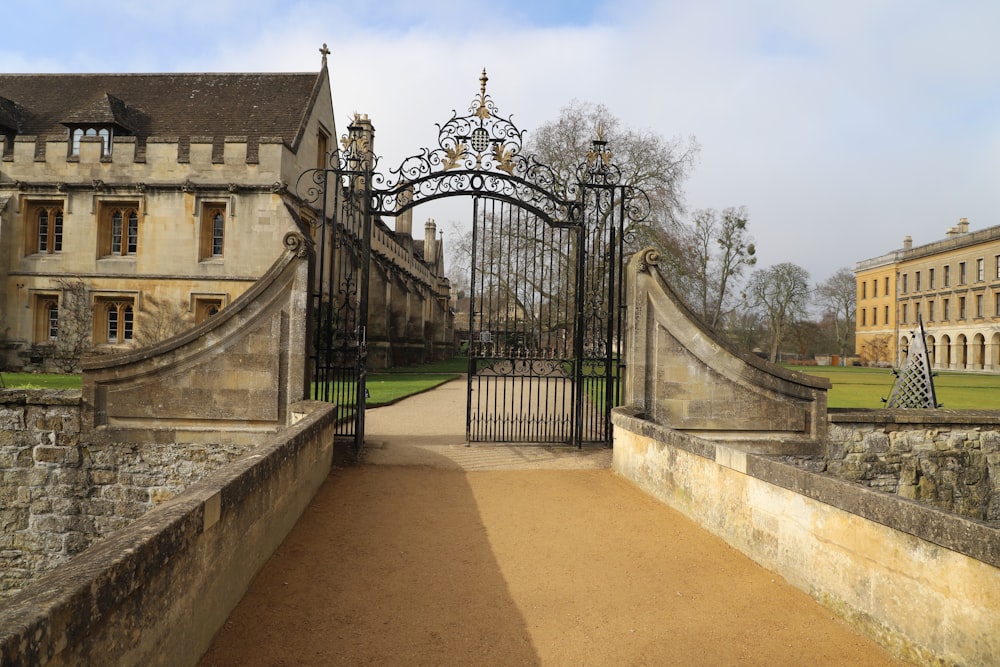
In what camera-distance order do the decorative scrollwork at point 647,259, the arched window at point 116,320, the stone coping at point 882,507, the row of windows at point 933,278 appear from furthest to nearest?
the row of windows at point 933,278 < the arched window at point 116,320 < the decorative scrollwork at point 647,259 < the stone coping at point 882,507

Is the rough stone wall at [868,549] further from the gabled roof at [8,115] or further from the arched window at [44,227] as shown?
the gabled roof at [8,115]

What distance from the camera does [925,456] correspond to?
9.35m

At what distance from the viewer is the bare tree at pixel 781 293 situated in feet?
168

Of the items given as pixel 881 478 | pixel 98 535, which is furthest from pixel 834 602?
pixel 98 535

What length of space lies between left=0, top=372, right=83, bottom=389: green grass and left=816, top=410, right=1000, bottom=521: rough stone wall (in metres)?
15.6

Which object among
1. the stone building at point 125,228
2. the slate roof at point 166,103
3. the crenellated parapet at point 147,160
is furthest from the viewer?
the slate roof at point 166,103

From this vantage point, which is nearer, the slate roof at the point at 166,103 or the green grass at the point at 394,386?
the green grass at the point at 394,386

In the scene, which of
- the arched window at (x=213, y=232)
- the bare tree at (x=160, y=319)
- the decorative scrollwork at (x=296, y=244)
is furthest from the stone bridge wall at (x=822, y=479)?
the bare tree at (x=160, y=319)

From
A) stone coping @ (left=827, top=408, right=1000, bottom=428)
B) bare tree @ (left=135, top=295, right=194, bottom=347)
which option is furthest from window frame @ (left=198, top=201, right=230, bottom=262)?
stone coping @ (left=827, top=408, right=1000, bottom=428)

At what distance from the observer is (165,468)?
834cm

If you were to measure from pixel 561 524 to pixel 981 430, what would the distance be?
23.8ft

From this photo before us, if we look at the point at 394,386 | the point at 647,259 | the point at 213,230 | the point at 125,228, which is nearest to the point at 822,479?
the point at 647,259

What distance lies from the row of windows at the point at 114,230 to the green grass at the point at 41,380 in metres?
4.27

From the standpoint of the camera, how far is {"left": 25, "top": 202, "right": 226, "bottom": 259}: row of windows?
21.1m
